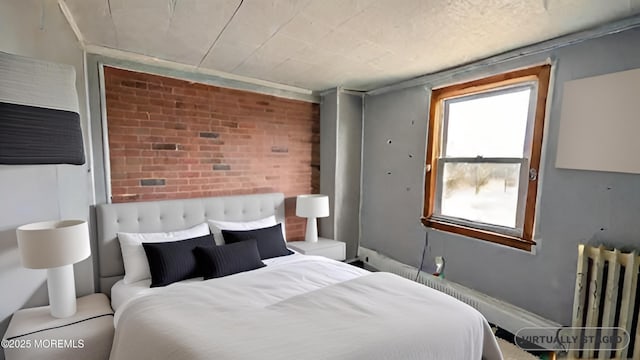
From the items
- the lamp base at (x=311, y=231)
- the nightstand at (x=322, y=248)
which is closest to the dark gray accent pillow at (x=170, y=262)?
the nightstand at (x=322, y=248)

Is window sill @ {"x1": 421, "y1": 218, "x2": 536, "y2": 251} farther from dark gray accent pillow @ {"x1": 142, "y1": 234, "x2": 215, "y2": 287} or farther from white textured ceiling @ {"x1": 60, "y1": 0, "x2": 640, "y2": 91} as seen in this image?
dark gray accent pillow @ {"x1": 142, "y1": 234, "x2": 215, "y2": 287}

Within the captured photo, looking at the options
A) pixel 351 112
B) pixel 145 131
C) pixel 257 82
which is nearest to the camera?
pixel 145 131

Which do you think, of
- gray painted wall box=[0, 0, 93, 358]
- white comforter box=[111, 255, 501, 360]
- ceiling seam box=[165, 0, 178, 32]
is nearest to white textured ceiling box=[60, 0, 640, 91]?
ceiling seam box=[165, 0, 178, 32]

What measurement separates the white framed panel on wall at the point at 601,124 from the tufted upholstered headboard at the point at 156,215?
8.61 ft

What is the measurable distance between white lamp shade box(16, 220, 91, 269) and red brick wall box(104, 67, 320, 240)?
742 millimetres

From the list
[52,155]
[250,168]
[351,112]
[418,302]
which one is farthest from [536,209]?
[52,155]

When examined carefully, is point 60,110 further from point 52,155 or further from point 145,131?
point 145,131

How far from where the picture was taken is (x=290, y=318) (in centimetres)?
147

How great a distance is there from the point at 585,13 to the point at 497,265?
184cm

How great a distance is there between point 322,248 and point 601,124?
2458 millimetres

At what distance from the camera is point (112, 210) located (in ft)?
7.49

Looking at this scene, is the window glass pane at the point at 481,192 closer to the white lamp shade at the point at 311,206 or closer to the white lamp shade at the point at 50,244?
the white lamp shade at the point at 311,206

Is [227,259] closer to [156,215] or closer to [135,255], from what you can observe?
[135,255]

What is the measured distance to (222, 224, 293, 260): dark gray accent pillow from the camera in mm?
2574
